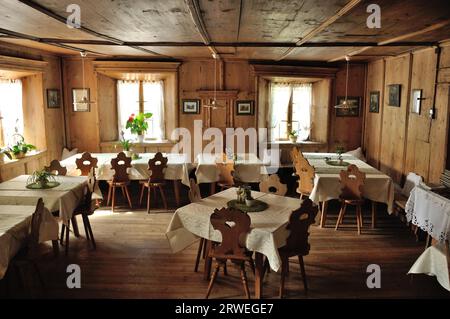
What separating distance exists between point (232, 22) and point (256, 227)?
197 cm

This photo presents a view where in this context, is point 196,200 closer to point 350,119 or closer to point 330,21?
point 330,21

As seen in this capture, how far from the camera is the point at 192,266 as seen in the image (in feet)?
14.9

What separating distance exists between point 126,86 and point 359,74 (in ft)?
16.3

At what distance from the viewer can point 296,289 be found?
407cm

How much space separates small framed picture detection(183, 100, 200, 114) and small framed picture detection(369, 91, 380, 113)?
11.6 feet

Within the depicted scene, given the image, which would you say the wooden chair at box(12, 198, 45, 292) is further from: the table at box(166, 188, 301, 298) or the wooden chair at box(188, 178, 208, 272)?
the wooden chair at box(188, 178, 208, 272)

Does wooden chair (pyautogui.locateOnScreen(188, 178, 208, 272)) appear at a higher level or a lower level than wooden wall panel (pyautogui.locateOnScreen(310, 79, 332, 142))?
lower

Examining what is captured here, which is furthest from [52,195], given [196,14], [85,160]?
[196,14]

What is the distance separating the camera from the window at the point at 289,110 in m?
8.79

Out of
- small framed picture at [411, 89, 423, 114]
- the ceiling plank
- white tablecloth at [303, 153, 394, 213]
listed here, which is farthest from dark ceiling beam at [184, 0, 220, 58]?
small framed picture at [411, 89, 423, 114]

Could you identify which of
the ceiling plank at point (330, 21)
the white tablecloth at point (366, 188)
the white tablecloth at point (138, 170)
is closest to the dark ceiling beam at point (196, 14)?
the ceiling plank at point (330, 21)

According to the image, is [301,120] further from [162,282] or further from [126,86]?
[162,282]

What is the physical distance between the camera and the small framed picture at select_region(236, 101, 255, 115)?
8367 mm
